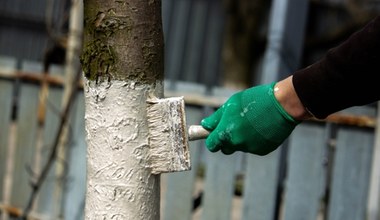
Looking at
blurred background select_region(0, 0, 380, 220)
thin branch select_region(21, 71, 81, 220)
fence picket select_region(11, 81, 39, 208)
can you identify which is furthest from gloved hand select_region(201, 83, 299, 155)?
fence picket select_region(11, 81, 39, 208)

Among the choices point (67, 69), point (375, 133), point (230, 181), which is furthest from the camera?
point (67, 69)

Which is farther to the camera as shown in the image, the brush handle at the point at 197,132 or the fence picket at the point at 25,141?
the fence picket at the point at 25,141

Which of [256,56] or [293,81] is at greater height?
[256,56]

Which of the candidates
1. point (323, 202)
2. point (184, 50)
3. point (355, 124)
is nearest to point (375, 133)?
point (355, 124)

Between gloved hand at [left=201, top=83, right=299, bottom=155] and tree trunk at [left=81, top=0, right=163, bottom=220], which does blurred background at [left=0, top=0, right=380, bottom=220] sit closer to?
gloved hand at [left=201, top=83, right=299, bottom=155]

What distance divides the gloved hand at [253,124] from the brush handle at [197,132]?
0.02m

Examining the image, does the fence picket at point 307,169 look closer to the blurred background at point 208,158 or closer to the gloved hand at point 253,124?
the blurred background at point 208,158

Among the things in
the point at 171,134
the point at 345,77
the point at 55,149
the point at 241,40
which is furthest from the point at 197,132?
the point at 241,40

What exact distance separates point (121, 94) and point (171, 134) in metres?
0.18

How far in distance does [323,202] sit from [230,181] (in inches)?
20.1

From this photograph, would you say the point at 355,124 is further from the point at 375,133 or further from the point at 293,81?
the point at 293,81

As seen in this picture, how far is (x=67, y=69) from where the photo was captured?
481 cm

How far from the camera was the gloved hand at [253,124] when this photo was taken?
2326mm

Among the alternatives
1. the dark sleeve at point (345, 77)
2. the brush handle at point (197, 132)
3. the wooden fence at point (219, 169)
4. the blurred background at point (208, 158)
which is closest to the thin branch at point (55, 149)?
the blurred background at point (208, 158)
